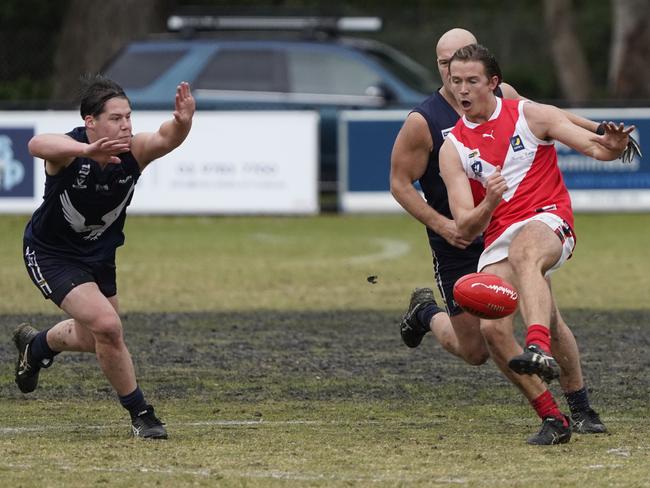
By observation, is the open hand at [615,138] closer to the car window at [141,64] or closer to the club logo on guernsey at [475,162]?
the club logo on guernsey at [475,162]

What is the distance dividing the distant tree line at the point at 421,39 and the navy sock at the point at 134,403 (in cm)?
1278

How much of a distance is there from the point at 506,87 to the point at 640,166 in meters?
11.7

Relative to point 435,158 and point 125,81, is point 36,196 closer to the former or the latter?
point 125,81

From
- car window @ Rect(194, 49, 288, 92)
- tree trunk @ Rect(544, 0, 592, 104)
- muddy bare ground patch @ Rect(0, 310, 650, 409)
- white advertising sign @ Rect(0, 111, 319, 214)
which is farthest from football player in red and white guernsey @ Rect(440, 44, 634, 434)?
tree trunk @ Rect(544, 0, 592, 104)

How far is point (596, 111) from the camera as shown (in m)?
19.9

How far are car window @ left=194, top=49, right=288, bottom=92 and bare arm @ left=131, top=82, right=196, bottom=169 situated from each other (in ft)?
42.8

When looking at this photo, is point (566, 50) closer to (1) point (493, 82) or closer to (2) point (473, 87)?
(1) point (493, 82)

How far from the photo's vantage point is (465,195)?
24.8 feet

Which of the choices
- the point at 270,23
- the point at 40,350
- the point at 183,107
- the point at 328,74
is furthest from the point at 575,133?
the point at 270,23

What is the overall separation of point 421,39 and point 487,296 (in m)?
24.0

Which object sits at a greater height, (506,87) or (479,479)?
(506,87)

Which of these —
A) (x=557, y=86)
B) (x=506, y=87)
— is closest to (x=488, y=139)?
(x=506, y=87)

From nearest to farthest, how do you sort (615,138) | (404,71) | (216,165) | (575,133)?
1. (615,138)
2. (575,133)
3. (216,165)
4. (404,71)

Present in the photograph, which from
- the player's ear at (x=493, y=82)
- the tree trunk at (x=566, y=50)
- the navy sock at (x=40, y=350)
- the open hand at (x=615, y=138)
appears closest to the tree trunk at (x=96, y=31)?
the tree trunk at (x=566, y=50)
